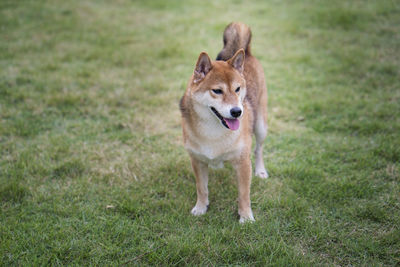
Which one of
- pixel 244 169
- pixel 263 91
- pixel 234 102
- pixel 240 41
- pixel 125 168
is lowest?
pixel 125 168

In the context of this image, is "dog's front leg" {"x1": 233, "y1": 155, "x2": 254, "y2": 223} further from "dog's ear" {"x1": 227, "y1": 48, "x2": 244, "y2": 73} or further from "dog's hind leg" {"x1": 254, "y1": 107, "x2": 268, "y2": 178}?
"dog's ear" {"x1": 227, "y1": 48, "x2": 244, "y2": 73}

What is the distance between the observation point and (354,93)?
217 inches

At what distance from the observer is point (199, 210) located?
3.49 metres

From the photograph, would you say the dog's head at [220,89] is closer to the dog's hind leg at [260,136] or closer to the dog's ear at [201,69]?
the dog's ear at [201,69]

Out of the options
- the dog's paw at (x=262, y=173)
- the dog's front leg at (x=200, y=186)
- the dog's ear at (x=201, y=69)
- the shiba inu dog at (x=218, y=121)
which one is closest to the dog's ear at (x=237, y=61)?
the shiba inu dog at (x=218, y=121)

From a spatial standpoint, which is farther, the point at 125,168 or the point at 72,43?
the point at 72,43

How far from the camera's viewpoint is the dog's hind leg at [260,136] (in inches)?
155

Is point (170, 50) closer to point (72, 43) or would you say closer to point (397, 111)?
point (72, 43)

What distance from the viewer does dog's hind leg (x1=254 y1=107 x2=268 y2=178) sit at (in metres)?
3.93

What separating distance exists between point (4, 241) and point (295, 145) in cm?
343

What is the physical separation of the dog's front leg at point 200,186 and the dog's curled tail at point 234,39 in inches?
48.9

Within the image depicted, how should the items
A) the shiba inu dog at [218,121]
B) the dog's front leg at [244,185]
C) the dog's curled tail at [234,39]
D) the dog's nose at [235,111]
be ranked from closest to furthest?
the dog's nose at [235,111]
the shiba inu dog at [218,121]
the dog's front leg at [244,185]
the dog's curled tail at [234,39]

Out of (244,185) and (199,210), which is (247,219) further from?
(199,210)

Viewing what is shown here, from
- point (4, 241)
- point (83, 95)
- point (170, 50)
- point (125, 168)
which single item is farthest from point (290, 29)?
point (4, 241)
